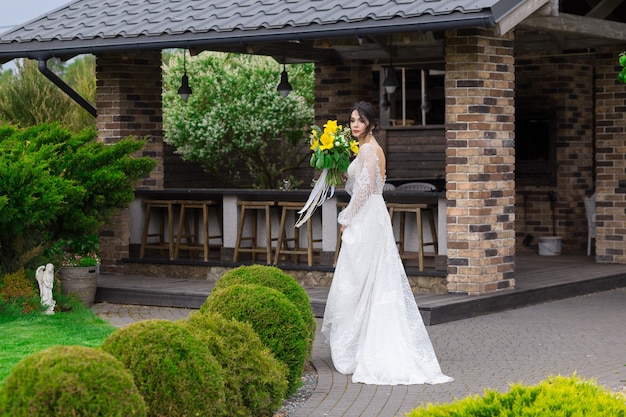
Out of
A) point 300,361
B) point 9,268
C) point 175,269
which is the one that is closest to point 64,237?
point 9,268

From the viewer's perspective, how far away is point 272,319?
25.4ft

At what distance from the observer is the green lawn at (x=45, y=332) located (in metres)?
9.77

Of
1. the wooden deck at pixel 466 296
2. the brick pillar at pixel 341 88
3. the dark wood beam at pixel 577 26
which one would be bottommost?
the wooden deck at pixel 466 296

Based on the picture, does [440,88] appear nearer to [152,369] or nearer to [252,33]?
[252,33]

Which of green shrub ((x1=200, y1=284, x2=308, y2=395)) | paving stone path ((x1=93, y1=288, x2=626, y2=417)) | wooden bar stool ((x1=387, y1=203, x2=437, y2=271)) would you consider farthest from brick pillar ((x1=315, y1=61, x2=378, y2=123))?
green shrub ((x1=200, y1=284, x2=308, y2=395))

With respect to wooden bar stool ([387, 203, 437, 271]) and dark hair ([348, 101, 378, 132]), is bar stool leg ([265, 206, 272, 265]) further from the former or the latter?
dark hair ([348, 101, 378, 132])

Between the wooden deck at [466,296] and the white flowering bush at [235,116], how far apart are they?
21.6 feet

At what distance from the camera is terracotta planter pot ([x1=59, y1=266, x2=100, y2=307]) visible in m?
12.7

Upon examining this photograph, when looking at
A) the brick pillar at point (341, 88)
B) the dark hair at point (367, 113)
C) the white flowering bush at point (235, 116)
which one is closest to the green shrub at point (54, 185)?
the dark hair at point (367, 113)

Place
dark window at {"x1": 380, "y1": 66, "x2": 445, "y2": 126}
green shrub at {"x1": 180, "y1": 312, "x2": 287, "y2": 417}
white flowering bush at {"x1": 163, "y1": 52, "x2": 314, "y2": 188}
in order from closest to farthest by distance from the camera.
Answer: green shrub at {"x1": 180, "y1": 312, "x2": 287, "y2": 417}, dark window at {"x1": 380, "y1": 66, "x2": 445, "y2": 126}, white flowering bush at {"x1": 163, "y1": 52, "x2": 314, "y2": 188}

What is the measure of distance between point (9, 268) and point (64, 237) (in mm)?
674

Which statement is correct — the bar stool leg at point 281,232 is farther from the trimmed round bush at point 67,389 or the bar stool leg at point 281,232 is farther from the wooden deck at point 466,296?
the trimmed round bush at point 67,389

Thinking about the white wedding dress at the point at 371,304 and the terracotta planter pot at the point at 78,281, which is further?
the terracotta planter pot at the point at 78,281

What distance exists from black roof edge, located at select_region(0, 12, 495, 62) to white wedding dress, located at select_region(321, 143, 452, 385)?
228cm
